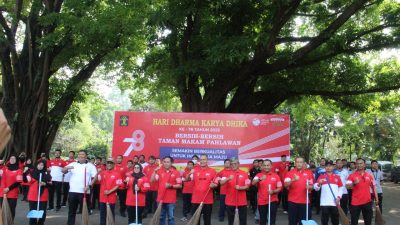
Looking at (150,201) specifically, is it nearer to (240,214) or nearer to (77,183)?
(77,183)

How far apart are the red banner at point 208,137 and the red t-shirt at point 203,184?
140 inches

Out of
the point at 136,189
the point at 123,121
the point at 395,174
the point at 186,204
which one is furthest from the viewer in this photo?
the point at 395,174

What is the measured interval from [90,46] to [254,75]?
20.5 feet

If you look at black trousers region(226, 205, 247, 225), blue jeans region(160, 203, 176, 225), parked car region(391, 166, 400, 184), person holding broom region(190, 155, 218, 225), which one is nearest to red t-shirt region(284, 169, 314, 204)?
black trousers region(226, 205, 247, 225)

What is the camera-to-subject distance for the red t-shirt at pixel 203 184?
10633 millimetres

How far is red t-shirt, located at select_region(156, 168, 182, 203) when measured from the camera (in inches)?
422

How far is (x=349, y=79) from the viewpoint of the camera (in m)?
19.2

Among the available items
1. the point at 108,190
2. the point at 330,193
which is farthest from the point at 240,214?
the point at 108,190

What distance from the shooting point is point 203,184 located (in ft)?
35.1

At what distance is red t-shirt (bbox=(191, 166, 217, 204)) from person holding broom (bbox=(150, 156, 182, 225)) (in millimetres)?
403

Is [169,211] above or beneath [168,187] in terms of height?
beneath

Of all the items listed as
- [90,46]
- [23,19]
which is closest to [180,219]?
[90,46]

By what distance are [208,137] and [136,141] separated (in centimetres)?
235

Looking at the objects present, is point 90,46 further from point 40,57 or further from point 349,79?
point 349,79
